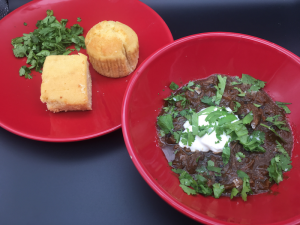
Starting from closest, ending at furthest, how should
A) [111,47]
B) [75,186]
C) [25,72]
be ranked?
1. [75,186]
2. [111,47]
3. [25,72]

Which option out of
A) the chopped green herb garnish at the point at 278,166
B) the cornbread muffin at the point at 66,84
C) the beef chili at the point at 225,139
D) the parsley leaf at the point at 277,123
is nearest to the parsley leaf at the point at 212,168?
the beef chili at the point at 225,139

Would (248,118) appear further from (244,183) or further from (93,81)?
(93,81)

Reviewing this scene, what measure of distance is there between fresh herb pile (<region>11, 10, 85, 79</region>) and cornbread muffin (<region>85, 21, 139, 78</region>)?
1.33 feet

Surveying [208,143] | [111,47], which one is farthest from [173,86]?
[111,47]

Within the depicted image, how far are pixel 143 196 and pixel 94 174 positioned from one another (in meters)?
0.56

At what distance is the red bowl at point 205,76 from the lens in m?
1.87

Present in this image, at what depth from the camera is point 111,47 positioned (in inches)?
108

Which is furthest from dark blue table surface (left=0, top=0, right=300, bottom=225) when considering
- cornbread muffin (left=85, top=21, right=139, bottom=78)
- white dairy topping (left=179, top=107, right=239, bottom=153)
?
cornbread muffin (left=85, top=21, right=139, bottom=78)

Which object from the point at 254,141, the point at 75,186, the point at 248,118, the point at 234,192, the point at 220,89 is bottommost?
the point at 75,186

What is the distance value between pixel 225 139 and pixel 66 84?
1.72 meters

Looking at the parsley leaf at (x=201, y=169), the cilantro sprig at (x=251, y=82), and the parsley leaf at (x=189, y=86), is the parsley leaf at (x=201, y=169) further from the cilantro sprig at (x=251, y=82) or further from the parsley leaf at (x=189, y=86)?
the cilantro sprig at (x=251, y=82)

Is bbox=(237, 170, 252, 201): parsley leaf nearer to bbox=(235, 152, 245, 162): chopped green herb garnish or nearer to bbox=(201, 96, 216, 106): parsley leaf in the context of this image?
bbox=(235, 152, 245, 162): chopped green herb garnish

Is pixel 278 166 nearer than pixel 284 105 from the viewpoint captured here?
Yes

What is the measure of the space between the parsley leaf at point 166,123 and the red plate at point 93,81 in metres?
0.44
